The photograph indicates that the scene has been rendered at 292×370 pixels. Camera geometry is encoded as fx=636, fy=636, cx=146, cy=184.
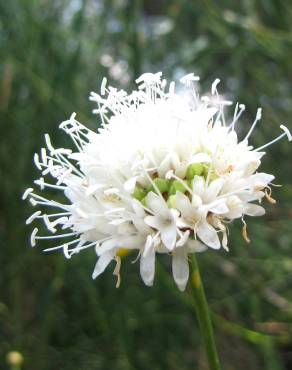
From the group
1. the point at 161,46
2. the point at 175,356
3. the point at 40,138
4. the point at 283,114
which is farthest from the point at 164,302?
the point at 161,46

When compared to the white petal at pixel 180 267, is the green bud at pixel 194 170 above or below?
above

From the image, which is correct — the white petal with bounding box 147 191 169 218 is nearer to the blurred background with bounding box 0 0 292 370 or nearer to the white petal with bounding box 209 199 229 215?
the white petal with bounding box 209 199 229 215

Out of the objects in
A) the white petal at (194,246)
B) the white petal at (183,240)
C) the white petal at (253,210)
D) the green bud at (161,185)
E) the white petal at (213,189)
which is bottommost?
the white petal at (194,246)

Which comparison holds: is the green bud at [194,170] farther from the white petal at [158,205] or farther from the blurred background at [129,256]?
the blurred background at [129,256]

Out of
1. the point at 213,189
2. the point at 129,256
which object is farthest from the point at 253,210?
the point at 129,256

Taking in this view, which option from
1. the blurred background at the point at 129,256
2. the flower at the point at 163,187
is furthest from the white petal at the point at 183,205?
the blurred background at the point at 129,256

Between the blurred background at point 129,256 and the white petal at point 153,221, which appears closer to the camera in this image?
the white petal at point 153,221

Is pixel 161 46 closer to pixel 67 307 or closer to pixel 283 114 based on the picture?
pixel 283 114
